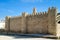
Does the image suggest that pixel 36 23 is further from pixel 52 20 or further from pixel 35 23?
pixel 52 20

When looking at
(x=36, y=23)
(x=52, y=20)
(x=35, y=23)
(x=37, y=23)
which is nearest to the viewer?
(x=52, y=20)

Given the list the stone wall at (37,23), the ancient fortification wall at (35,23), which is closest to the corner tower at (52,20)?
the ancient fortification wall at (35,23)

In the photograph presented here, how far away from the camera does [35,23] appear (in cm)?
2180

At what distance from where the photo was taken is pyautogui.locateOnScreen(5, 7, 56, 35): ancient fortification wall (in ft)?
62.4

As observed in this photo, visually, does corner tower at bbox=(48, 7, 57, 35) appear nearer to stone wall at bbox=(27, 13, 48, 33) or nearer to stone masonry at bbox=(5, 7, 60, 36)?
stone masonry at bbox=(5, 7, 60, 36)

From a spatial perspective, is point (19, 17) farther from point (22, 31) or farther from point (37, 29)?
point (37, 29)

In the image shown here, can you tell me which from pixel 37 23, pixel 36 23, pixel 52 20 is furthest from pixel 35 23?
pixel 52 20

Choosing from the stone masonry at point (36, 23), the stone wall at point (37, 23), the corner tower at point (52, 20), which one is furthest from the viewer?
the stone wall at point (37, 23)

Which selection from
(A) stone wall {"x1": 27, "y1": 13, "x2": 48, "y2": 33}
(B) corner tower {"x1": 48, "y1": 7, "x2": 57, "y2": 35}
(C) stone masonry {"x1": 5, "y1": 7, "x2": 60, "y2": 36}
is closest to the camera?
(B) corner tower {"x1": 48, "y1": 7, "x2": 57, "y2": 35}

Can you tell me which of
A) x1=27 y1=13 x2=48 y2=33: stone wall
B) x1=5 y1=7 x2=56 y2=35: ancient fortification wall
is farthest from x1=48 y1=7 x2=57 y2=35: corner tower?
x1=27 y1=13 x2=48 y2=33: stone wall

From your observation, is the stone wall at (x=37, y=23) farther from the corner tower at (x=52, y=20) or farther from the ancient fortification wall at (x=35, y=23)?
the corner tower at (x=52, y=20)

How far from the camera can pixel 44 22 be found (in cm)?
2042

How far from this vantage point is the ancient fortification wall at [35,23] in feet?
62.4

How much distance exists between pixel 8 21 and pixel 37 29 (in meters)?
8.92
